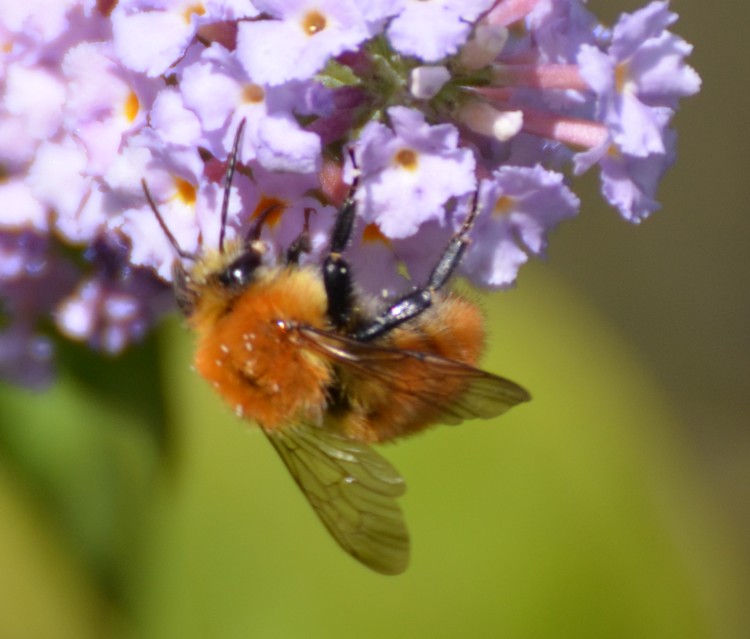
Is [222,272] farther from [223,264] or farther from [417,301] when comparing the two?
[417,301]

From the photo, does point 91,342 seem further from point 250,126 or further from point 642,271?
point 642,271

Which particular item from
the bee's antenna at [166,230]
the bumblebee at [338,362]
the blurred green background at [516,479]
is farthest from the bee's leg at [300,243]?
the blurred green background at [516,479]

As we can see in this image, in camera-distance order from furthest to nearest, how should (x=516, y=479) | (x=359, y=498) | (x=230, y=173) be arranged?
1. (x=516, y=479)
2. (x=359, y=498)
3. (x=230, y=173)

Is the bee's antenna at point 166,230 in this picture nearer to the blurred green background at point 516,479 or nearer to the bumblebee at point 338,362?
the bumblebee at point 338,362

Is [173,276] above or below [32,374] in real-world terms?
above

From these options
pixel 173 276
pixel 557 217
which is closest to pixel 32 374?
pixel 173 276

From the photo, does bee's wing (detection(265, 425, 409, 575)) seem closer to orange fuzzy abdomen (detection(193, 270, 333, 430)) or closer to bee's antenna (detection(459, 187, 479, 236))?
orange fuzzy abdomen (detection(193, 270, 333, 430))

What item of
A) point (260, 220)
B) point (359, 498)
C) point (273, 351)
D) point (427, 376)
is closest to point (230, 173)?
point (260, 220)

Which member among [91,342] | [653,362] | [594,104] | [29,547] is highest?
[653,362]
